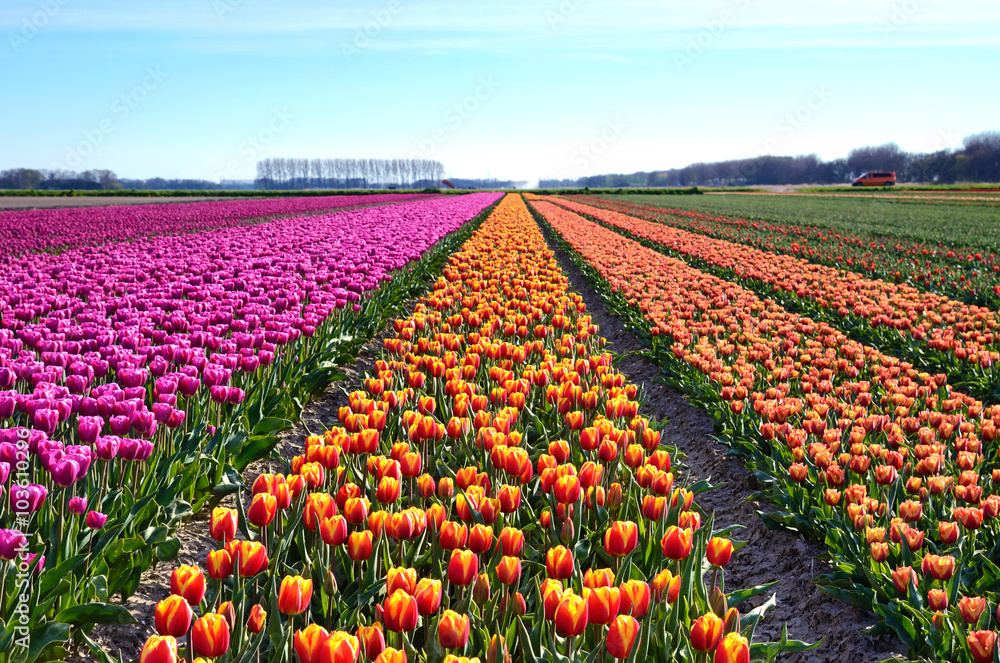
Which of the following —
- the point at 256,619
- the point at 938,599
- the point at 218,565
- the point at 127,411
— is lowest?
the point at 938,599

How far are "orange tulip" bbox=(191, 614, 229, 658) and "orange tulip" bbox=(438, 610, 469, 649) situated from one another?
55 cm

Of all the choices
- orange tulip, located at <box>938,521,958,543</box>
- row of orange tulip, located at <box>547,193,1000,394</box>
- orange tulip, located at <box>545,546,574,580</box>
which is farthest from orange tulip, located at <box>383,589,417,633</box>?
row of orange tulip, located at <box>547,193,1000,394</box>

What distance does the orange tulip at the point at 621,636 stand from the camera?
5.57 feet

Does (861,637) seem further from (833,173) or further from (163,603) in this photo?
(833,173)

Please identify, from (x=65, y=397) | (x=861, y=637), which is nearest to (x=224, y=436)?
(x=65, y=397)

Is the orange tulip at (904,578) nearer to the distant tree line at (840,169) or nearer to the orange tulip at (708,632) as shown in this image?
the orange tulip at (708,632)

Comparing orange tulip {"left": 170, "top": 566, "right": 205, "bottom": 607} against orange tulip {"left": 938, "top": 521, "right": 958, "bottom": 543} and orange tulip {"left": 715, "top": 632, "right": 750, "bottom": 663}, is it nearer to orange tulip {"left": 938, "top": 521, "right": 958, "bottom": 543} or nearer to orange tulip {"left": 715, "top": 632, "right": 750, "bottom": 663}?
orange tulip {"left": 715, "top": 632, "right": 750, "bottom": 663}

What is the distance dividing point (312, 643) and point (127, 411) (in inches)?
80.4

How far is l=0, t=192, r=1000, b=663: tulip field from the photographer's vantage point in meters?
2.06

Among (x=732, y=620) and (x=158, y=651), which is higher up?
(x=158, y=651)

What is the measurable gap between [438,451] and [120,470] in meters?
1.58

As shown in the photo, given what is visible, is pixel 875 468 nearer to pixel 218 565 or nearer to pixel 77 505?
pixel 218 565

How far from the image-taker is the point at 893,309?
8070 mm

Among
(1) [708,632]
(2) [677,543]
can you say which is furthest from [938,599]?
(1) [708,632]
